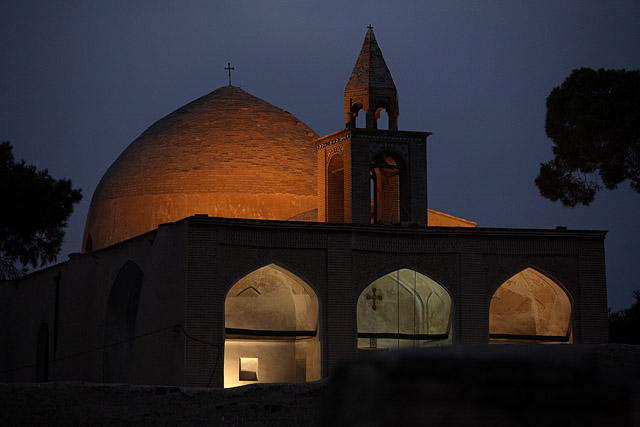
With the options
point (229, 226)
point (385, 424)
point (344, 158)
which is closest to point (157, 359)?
point (229, 226)

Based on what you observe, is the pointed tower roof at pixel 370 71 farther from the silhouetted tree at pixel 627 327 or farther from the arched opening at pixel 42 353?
the silhouetted tree at pixel 627 327

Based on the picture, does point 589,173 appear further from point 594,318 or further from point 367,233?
point 367,233

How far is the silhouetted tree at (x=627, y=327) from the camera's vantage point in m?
29.9

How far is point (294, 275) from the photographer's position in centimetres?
1880

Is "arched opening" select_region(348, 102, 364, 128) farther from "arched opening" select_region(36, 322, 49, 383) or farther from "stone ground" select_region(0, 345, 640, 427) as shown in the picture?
"stone ground" select_region(0, 345, 640, 427)

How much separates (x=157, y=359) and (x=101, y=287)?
3.54 meters

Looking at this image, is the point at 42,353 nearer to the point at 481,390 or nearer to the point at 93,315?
the point at 93,315

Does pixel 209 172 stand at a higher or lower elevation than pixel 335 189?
higher

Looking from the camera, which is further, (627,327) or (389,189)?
(627,327)

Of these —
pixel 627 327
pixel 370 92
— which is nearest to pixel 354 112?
pixel 370 92

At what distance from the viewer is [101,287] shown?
21.3m

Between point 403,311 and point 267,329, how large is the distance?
2880 mm

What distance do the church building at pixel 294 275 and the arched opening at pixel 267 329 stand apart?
A: 0.03 meters

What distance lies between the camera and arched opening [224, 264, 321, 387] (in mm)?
20062
